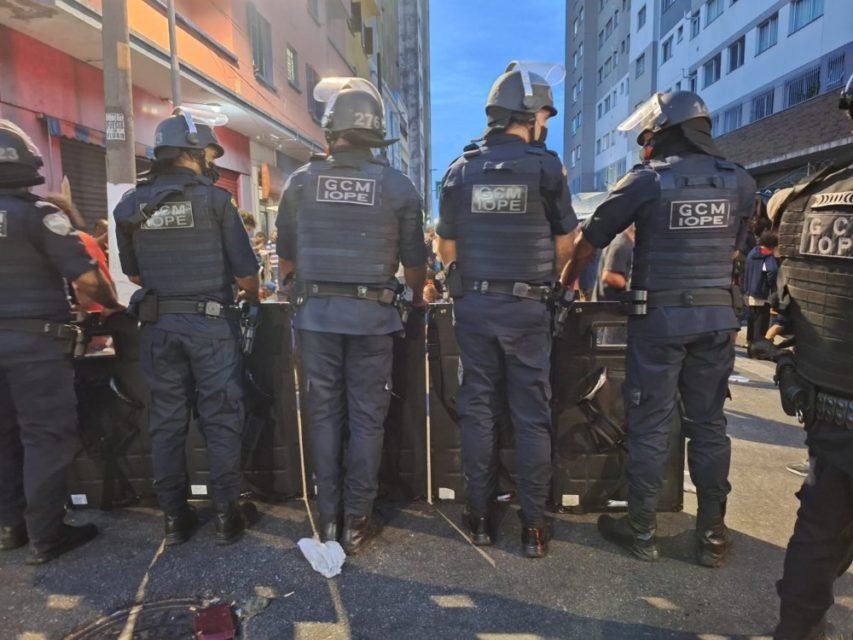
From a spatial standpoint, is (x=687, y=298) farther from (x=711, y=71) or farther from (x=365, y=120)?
(x=711, y=71)

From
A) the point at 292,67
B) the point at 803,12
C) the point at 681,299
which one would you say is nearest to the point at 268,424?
the point at 681,299

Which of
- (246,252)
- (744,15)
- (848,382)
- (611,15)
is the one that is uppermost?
(611,15)

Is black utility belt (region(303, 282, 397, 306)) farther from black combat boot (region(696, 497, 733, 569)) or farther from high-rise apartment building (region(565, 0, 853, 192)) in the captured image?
high-rise apartment building (region(565, 0, 853, 192))

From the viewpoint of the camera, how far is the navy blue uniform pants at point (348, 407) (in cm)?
294

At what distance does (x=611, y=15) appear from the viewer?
43781 mm

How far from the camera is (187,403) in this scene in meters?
3.04

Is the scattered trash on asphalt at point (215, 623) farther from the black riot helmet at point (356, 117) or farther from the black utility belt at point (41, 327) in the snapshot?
the black riot helmet at point (356, 117)

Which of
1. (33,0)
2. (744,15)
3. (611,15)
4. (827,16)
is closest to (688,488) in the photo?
(33,0)

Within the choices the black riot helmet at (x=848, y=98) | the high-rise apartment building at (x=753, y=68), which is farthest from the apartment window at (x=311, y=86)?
the black riot helmet at (x=848, y=98)

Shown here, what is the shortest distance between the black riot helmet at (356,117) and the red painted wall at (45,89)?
5.67m

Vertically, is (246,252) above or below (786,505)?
above

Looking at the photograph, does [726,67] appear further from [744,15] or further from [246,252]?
[246,252]

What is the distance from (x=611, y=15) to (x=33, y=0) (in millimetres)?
45862

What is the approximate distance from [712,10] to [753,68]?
5.75 metres
